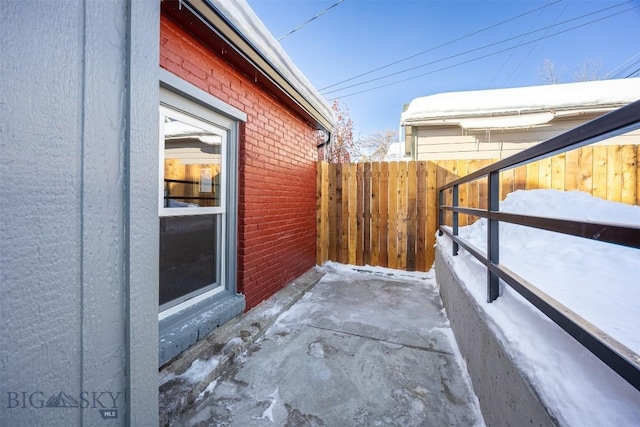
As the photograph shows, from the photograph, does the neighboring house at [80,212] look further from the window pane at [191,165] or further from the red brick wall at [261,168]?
the window pane at [191,165]

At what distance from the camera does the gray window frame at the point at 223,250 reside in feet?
6.13

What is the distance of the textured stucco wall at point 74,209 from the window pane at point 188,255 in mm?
1525

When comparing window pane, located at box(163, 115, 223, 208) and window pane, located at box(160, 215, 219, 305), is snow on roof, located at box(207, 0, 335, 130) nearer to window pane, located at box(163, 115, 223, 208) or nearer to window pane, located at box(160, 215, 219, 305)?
window pane, located at box(163, 115, 223, 208)

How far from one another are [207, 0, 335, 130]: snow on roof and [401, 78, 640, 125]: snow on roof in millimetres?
3820

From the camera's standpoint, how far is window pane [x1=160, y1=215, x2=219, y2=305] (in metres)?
2.39

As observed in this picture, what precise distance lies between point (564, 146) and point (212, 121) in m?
2.38

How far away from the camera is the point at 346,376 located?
6.20 feet

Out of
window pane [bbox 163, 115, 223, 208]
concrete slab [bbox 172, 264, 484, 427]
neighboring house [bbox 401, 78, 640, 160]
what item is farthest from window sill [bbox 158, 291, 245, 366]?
neighboring house [bbox 401, 78, 640, 160]

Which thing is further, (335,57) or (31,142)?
(335,57)

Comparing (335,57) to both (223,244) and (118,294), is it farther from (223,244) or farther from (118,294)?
(118,294)

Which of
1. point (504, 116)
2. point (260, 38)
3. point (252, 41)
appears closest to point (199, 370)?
point (252, 41)

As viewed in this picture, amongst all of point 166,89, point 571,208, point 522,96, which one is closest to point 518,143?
point 522,96

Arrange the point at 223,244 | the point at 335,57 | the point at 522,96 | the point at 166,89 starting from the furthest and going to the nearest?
the point at 335,57 < the point at 522,96 < the point at 223,244 < the point at 166,89

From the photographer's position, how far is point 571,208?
3.05 metres
